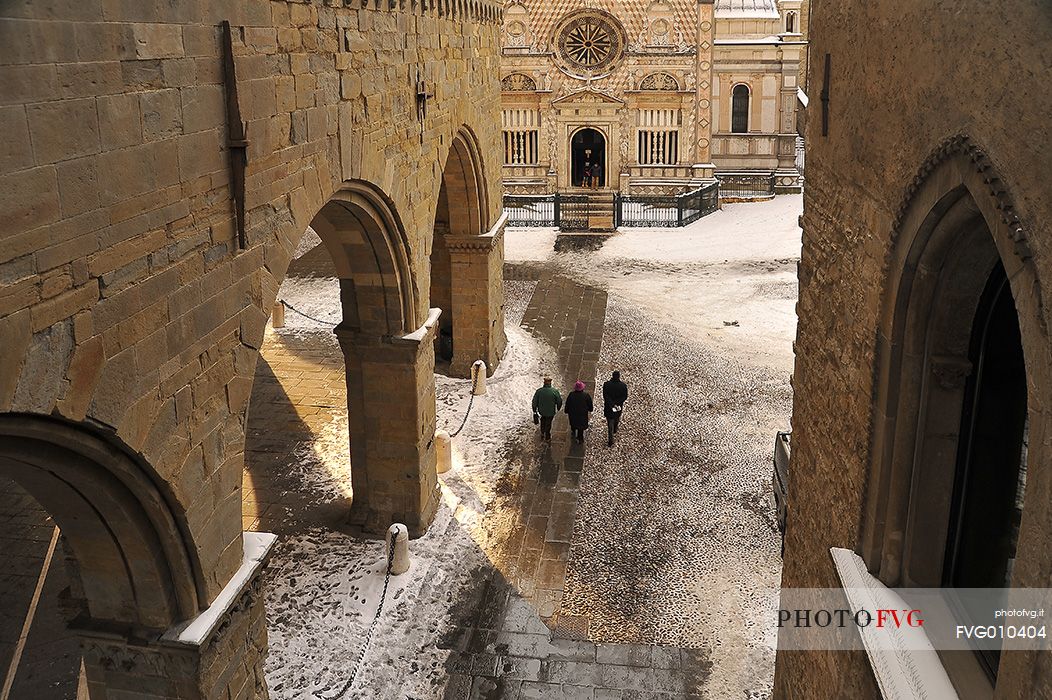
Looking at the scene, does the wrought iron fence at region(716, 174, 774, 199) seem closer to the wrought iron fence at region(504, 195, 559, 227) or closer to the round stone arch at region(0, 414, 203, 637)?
the wrought iron fence at region(504, 195, 559, 227)

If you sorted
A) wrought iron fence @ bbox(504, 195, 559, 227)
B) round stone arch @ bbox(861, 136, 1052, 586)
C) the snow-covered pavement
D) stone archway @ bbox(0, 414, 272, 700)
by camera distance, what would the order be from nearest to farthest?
round stone arch @ bbox(861, 136, 1052, 586) < stone archway @ bbox(0, 414, 272, 700) < the snow-covered pavement < wrought iron fence @ bbox(504, 195, 559, 227)

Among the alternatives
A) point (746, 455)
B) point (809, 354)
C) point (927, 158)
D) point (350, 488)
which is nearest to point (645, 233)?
point (746, 455)

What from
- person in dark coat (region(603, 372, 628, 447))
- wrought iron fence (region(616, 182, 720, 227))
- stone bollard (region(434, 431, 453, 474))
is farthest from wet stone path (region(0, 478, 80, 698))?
wrought iron fence (region(616, 182, 720, 227))

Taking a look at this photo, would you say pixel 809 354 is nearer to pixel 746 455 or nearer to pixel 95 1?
pixel 95 1

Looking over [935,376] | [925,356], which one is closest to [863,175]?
[925,356]

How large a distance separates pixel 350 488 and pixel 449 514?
160cm

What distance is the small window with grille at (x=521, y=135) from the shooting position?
32156mm

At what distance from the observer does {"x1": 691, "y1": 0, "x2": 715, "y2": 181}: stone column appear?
30.2 metres

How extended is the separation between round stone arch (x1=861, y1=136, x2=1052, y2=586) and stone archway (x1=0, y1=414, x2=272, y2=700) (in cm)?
441

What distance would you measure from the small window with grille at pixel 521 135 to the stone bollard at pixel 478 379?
18.4 meters

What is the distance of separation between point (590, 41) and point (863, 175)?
27.3m

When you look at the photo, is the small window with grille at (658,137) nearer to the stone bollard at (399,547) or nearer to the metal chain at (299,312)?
the metal chain at (299,312)

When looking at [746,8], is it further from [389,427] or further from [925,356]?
[925,356]

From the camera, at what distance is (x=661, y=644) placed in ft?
30.4
